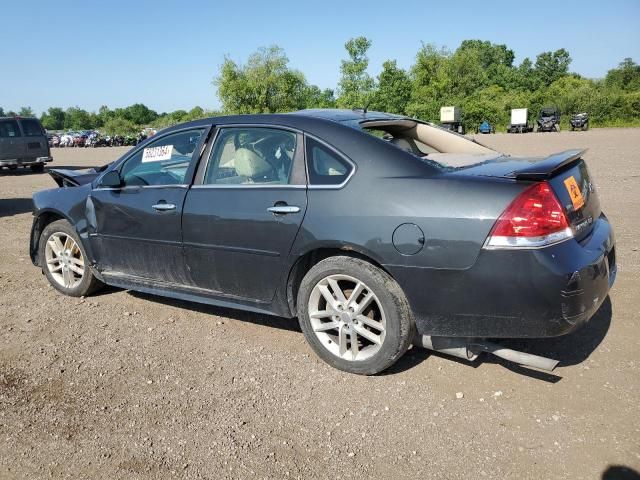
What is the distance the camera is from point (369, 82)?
50.6 m

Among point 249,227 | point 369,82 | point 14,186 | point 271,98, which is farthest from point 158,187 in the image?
point 271,98

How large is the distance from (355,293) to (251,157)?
4.21ft

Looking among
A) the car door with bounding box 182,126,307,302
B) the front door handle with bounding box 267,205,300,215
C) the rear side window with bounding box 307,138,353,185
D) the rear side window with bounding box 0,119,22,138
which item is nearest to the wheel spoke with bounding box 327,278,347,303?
the car door with bounding box 182,126,307,302

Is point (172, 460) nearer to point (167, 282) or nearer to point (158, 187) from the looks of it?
point (167, 282)

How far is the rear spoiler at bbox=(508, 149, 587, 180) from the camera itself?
291 centimetres

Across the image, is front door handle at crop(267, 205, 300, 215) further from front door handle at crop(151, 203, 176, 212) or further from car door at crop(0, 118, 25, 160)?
car door at crop(0, 118, 25, 160)

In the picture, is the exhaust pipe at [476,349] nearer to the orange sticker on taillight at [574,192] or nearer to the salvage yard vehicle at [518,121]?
the orange sticker on taillight at [574,192]

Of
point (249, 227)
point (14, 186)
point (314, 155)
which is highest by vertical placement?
point (314, 155)

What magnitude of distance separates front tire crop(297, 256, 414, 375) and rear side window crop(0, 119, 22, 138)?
739 inches

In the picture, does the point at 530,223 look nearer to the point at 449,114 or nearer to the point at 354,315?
the point at 354,315

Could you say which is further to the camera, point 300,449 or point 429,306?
point 429,306

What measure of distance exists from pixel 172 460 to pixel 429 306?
→ 5.17 ft

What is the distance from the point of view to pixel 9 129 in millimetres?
18734

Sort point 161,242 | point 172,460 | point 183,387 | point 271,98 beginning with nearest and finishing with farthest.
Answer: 1. point 172,460
2. point 183,387
3. point 161,242
4. point 271,98
